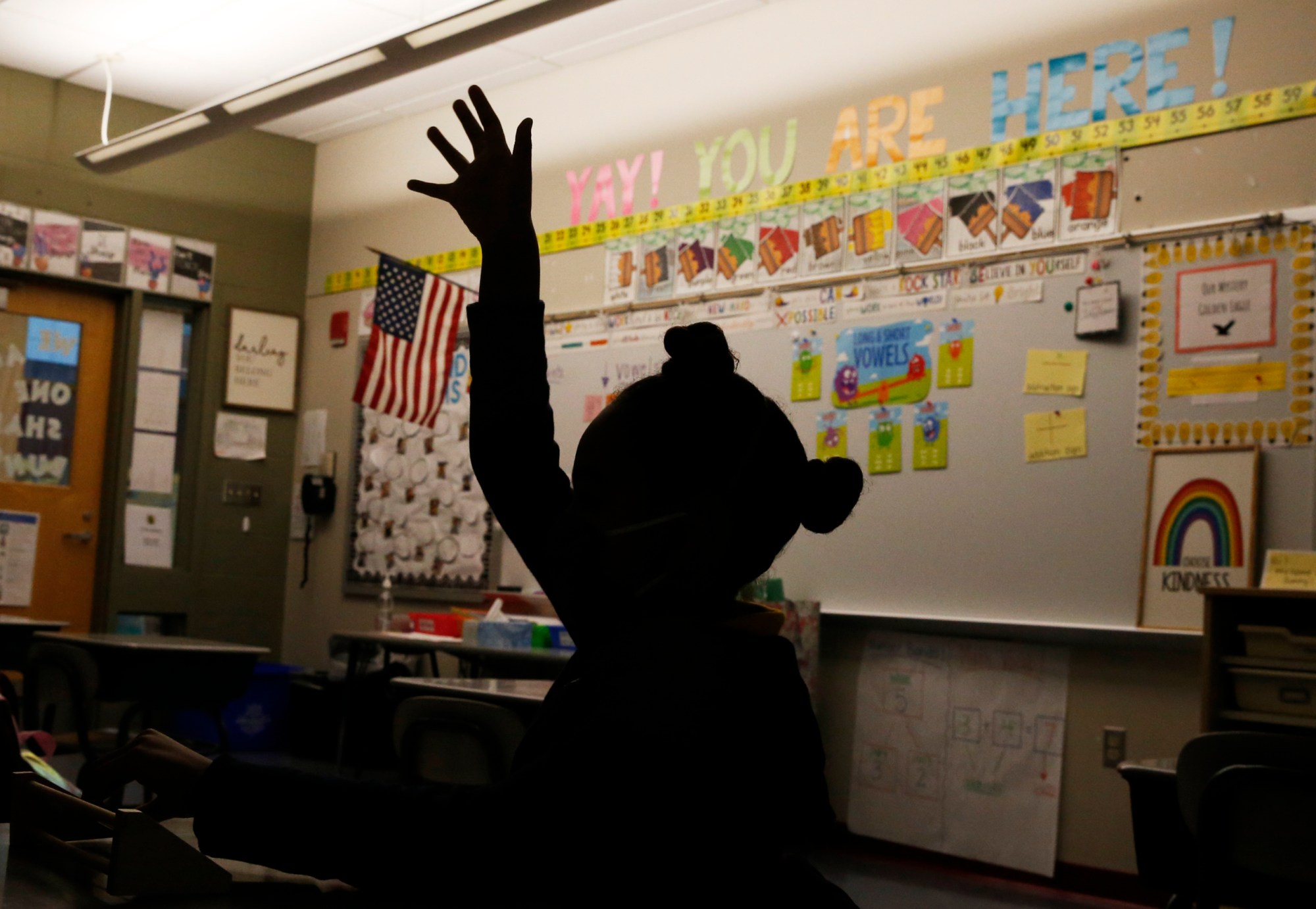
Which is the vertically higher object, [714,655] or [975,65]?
[975,65]

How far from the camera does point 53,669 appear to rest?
187 inches

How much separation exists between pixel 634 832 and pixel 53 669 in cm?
478

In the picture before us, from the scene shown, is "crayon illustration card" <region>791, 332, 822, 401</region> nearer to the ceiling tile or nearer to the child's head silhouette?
the ceiling tile

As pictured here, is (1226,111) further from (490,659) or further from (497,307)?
(497,307)

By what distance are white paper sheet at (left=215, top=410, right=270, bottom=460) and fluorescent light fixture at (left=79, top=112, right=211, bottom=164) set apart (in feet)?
5.33

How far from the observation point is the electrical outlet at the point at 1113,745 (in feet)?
13.6

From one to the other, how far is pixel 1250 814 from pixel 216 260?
6462mm

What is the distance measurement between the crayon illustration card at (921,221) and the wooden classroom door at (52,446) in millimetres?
4505

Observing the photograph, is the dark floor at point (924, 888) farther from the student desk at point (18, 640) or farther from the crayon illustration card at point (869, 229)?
the crayon illustration card at point (869, 229)

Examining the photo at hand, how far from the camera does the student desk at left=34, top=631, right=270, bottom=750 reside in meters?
4.62

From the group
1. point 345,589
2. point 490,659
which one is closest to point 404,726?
point 490,659

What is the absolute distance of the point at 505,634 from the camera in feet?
16.2

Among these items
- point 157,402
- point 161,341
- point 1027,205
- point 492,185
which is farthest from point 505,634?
point 492,185

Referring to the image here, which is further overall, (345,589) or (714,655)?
(345,589)
